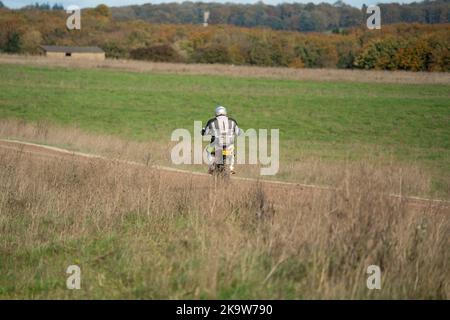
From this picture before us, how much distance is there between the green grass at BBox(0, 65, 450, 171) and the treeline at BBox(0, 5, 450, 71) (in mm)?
25693

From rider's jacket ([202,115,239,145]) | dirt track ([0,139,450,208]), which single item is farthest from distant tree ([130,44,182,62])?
rider's jacket ([202,115,239,145])

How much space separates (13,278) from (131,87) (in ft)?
173

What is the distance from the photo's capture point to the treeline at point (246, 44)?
88.7m

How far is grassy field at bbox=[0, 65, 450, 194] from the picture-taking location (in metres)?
32.8

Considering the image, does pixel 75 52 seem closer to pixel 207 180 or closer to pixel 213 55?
pixel 213 55

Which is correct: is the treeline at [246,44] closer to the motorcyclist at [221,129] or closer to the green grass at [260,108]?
the green grass at [260,108]

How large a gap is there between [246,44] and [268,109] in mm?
74662

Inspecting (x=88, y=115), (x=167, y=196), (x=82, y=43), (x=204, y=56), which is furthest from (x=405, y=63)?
(x=167, y=196)

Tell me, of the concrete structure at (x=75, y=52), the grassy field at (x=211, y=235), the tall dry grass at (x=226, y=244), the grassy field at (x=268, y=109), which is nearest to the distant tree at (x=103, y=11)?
the concrete structure at (x=75, y=52)

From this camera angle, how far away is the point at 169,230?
9609 mm

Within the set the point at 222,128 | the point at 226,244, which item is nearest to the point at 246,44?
the point at 222,128

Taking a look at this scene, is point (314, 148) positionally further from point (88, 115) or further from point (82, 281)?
point (82, 281)

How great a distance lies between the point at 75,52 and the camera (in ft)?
393

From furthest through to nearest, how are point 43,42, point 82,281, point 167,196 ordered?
point 43,42
point 167,196
point 82,281
